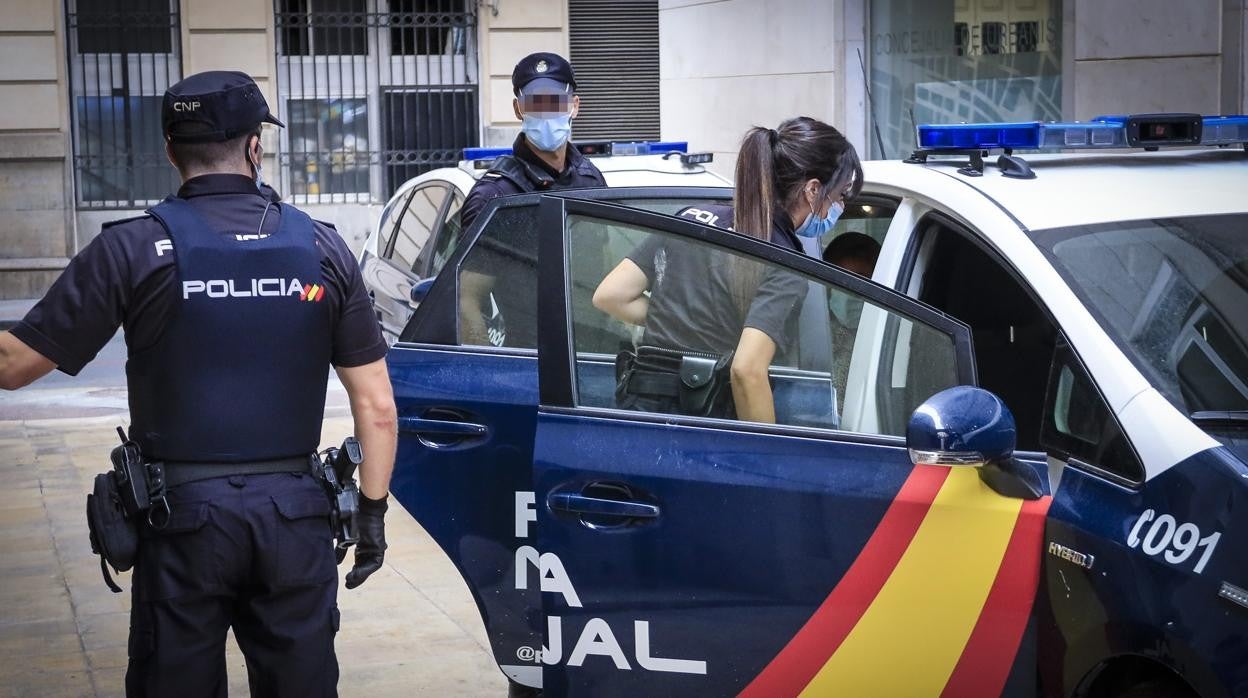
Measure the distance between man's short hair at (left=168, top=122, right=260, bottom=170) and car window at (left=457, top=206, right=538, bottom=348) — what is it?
124 centimetres

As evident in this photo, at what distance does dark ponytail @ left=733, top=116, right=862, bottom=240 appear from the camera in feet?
12.4

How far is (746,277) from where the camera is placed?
3.40m

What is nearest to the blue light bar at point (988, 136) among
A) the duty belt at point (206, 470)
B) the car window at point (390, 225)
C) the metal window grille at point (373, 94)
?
the duty belt at point (206, 470)

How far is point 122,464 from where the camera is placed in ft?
10.4

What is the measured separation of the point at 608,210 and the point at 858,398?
69 centimetres

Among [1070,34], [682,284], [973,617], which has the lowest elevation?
[973,617]

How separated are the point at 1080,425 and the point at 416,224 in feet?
18.5

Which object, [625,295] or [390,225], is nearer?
[625,295]

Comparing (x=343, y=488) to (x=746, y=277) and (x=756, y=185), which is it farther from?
(x=756, y=185)

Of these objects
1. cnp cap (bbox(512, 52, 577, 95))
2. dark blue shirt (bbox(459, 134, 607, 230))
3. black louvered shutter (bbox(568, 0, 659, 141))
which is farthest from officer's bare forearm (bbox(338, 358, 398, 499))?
black louvered shutter (bbox(568, 0, 659, 141))

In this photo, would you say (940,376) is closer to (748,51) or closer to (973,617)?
(973,617)

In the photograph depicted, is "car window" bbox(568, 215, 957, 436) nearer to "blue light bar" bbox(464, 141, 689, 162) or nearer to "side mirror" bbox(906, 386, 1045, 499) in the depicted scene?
"side mirror" bbox(906, 386, 1045, 499)

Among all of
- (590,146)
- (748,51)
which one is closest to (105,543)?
(590,146)

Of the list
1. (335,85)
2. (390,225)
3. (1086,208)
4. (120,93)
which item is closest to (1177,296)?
(1086,208)
